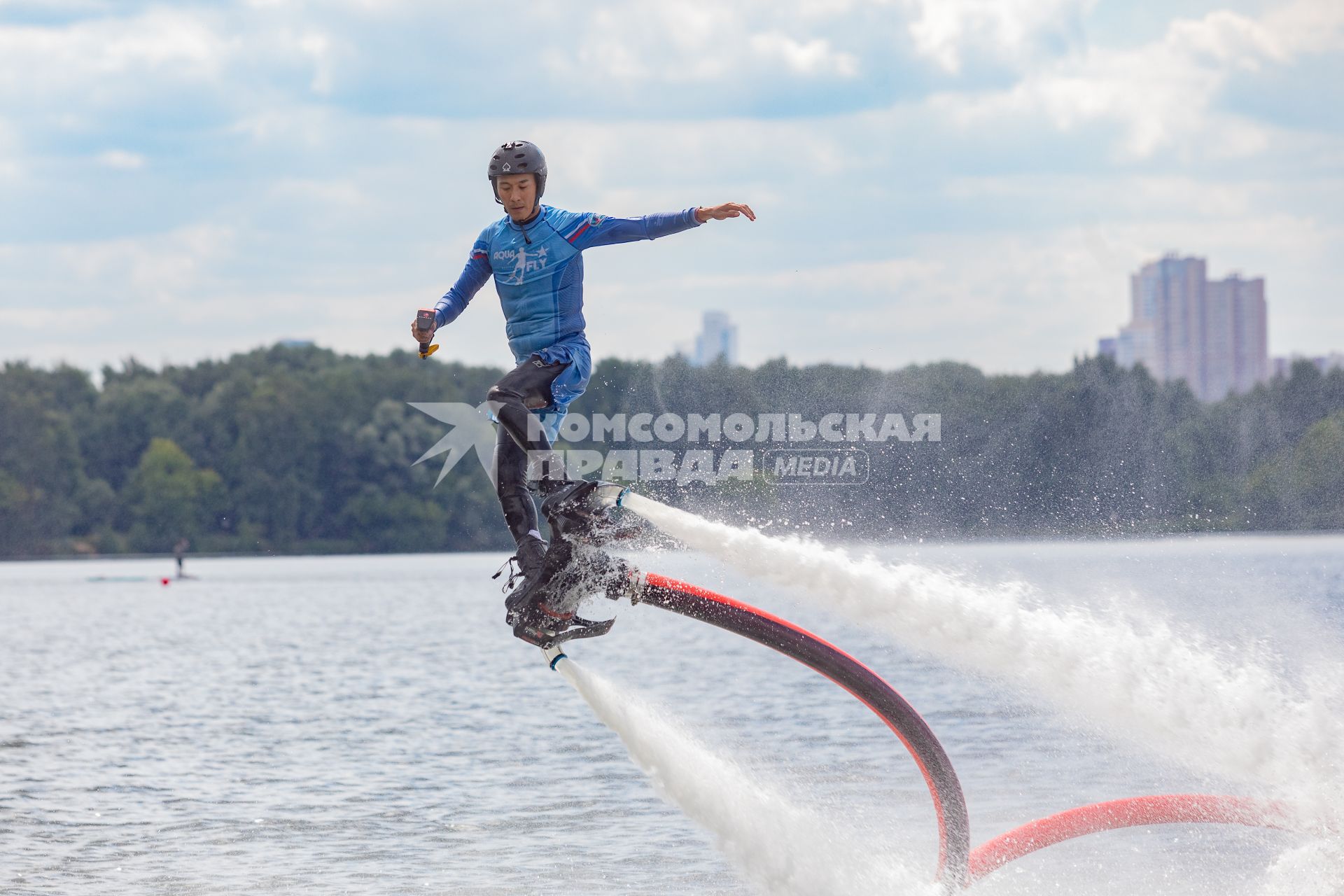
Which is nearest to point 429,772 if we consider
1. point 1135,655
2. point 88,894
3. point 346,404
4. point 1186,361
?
point 88,894

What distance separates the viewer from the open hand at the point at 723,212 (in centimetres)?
1071

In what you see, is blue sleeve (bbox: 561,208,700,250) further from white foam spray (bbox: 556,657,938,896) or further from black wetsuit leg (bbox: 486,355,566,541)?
white foam spray (bbox: 556,657,938,896)

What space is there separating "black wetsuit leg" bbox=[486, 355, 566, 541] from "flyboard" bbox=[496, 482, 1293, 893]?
0.61ft

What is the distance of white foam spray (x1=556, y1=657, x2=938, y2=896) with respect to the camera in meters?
14.9

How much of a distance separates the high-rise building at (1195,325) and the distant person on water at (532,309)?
4077 inches

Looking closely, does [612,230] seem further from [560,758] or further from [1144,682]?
[560,758]

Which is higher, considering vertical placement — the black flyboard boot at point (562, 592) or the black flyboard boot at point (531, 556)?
the black flyboard boot at point (531, 556)

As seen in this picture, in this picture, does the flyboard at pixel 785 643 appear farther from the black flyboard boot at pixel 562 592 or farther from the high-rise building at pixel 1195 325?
the high-rise building at pixel 1195 325

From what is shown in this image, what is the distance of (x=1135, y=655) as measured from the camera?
1416 cm

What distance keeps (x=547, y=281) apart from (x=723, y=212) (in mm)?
1469

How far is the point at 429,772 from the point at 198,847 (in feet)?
21.8

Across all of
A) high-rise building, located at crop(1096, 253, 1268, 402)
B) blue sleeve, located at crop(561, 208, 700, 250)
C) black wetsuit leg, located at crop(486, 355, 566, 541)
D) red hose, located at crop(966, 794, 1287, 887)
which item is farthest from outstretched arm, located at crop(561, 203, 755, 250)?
high-rise building, located at crop(1096, 253, 1268, 402)

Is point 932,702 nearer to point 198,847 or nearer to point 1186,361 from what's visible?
point 198,847

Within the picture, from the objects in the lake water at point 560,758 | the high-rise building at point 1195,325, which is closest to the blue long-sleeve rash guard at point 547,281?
the lake water at point 560,758
